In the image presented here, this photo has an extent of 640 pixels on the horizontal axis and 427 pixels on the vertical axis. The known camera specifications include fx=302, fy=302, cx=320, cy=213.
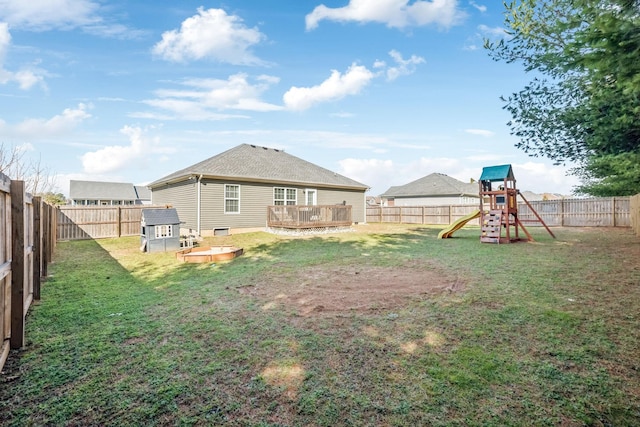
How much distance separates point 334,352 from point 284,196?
46.3ft

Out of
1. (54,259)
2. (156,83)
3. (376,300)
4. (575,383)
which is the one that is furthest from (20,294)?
(156,83)

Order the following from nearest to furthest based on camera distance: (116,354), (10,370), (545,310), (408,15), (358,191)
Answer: (10,370)
(116,354)
(545,310)
(408,15)
(358,191)

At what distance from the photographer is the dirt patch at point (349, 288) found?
418 centimetres

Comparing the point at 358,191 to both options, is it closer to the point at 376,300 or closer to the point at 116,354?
the point at 376,300

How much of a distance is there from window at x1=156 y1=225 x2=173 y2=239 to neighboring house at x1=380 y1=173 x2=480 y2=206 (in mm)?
27553

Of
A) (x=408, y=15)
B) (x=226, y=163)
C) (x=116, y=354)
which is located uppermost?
(x=408, y=15)

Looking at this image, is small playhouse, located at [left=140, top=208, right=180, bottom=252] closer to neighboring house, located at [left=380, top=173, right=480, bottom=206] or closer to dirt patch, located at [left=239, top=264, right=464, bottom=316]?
dirt patch, located at [left=239, top=264, right=464, bottom=316]

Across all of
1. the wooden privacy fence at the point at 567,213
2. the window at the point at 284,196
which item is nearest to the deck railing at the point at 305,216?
the window at the point at 284,196

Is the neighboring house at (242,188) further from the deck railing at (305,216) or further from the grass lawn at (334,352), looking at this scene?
the grass lawn at (334,352)

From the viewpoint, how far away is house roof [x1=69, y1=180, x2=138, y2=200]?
35938mm

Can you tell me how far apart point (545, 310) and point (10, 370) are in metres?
5.51

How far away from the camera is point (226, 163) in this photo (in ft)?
50.0

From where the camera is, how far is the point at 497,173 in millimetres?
11258

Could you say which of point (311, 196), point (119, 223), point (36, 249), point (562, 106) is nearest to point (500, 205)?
point (562, 106)
